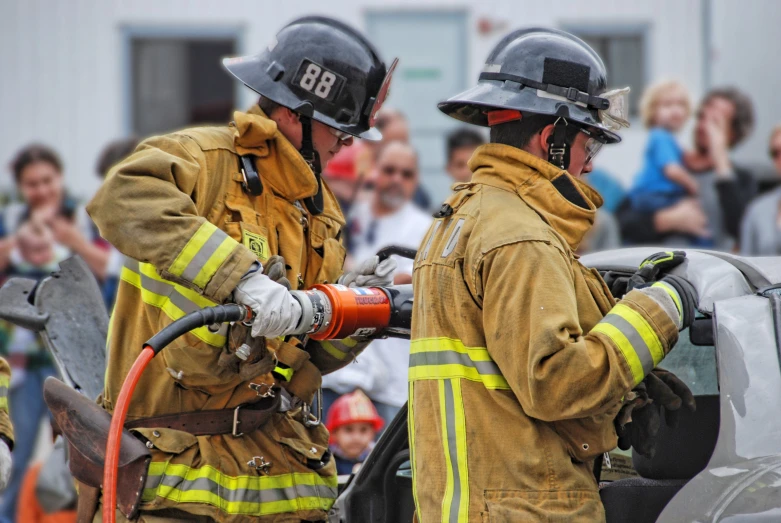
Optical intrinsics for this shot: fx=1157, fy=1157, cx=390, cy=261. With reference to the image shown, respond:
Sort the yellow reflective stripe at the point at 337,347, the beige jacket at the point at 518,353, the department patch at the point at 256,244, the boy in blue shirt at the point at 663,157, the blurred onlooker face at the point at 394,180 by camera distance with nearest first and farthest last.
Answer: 1. the beige jacket at the point at 518,353
2. the department patch at the point at 256,244
3. the yellow reflective stripe at the point at 337,347
4. the blurred onlooker face at the point at 394,180
5. the boy in blue shirt at the point at 663,157

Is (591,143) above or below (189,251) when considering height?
above

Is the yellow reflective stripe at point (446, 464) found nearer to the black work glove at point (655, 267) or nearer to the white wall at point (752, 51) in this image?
the black work glove at point (655, 267)

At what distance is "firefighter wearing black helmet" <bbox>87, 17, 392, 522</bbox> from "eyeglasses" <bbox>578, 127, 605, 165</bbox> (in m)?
0.86

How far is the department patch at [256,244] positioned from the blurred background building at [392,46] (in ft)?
18.1

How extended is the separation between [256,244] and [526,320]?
109cm

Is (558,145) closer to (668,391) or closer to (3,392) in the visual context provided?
(668,391)

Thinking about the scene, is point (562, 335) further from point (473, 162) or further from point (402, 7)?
point (402, 7)

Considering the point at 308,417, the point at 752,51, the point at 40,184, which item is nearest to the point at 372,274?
the point at 308,417

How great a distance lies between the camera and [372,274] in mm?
3652

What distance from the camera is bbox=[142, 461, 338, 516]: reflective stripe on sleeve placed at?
3.38m

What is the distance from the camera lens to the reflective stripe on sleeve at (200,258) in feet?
10.3

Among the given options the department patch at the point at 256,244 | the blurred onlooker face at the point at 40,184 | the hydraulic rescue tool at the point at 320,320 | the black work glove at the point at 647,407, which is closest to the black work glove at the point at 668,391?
the black work glove at the point at 647,407

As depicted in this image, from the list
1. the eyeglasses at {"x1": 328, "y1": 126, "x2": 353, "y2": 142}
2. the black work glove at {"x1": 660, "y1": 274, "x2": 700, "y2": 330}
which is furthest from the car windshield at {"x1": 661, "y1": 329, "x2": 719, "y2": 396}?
the eyeglasses at {"x1": 328, "y1": 126, "x2": 353, "y2": 142}

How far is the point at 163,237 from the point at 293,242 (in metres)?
0.56
